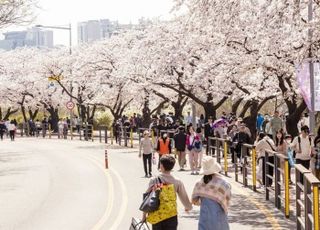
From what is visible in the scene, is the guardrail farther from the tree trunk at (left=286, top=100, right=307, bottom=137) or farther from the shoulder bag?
the tree trunk at (left=286, top=100, right=307, bottom=137)

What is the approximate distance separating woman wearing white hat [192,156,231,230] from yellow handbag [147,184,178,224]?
45 cm

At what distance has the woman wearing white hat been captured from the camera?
325 inches

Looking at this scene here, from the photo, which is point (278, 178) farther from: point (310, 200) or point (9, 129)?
point (9, 129)

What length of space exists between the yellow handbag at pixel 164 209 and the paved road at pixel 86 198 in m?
4.68

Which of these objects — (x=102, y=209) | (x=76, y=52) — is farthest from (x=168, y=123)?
(x=76, y=52)

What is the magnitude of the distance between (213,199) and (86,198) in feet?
34.6

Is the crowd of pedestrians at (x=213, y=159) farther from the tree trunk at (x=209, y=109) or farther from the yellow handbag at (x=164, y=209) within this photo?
the tree trunk at (x=209, y=109)

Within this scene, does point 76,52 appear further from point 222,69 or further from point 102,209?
point 102,209

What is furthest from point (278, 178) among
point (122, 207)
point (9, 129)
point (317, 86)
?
point (9, 129)

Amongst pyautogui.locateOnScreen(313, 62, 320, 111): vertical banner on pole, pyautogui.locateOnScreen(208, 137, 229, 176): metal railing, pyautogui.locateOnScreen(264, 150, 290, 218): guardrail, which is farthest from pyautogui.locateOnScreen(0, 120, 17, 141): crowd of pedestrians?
pyautogui.locateOnScreen(264, 150, 290, 218): guardrail

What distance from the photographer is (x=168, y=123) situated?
35.0 meters

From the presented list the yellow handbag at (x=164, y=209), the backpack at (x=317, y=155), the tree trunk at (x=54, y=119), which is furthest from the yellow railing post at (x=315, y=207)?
Answer: the tree trunk at (x=54, y=119)

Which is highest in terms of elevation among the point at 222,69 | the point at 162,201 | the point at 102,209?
the point at 222,69

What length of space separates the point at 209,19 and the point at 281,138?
4576 millimetres
